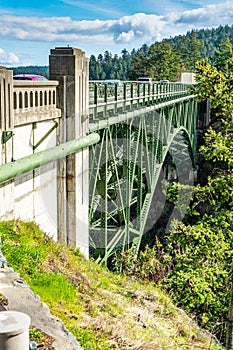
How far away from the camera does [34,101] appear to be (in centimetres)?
717

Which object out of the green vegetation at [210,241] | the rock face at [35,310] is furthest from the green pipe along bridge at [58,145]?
the green vegetation at [210,241]

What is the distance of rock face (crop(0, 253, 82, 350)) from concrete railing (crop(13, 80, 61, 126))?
8.66ft

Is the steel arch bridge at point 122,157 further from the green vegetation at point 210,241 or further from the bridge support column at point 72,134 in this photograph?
the green vegetation at point 210,241

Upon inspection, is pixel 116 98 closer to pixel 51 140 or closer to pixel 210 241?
pixel 51 140

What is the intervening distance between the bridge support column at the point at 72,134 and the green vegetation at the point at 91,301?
80 cm

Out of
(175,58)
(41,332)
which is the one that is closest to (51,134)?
(41,332)

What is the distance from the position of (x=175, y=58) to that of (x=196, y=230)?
2924 inches

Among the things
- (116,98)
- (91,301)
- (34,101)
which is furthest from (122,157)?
(91,301)

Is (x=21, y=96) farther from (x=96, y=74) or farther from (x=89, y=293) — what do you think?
(x=96, y=74)

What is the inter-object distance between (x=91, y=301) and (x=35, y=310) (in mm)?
1598

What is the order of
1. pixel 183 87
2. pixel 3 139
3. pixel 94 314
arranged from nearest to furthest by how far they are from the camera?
pixel 94 314, pixel 3 139, pixel 183 87

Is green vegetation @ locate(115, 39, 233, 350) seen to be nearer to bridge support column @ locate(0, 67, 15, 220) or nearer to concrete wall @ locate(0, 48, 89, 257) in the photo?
concrete wall @ locate(0, 48, 89, 257)

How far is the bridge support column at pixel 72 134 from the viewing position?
8047 mm

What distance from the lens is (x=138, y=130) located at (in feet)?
48.9
